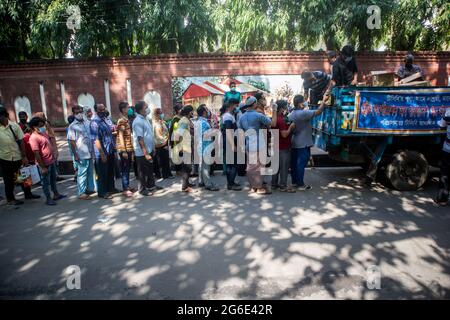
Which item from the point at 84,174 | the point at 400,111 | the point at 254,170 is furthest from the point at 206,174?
the point at 400,111

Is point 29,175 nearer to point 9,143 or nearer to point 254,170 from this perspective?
point 9,143

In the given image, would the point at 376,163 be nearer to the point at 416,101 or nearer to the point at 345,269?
the point at 416,101

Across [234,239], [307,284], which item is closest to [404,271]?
[307,284]

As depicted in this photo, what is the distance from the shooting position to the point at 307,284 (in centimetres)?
321

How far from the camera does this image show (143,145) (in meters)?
5.86

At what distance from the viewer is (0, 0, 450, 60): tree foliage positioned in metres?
13.9

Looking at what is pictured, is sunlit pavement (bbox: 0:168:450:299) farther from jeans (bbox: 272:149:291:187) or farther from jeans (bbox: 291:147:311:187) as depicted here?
jeans (bbox: 291:147:311:187)

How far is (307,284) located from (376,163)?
11.8 feet

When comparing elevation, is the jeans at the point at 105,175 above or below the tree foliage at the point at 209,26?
below

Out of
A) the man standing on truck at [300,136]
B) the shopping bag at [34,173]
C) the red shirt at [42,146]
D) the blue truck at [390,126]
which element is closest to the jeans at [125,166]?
the red shirt at [42,146]

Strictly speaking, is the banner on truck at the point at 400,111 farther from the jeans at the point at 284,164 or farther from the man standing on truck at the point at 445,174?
the jeans at the point at 284,164

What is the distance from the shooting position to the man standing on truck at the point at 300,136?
600 cm

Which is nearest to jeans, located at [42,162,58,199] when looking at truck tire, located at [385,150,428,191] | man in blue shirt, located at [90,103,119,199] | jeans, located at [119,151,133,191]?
man in blue shirt, located at [90,103,119,199]
